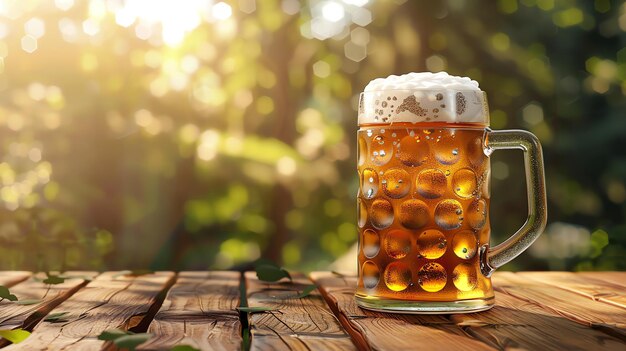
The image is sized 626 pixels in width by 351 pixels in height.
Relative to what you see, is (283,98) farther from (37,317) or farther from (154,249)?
(37,317)

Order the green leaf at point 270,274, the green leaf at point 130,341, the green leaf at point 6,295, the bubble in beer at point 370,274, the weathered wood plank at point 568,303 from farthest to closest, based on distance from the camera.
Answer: the green leaf at point 270,274 < the green leaf at point 6,295 < the bubble in beer at point 370,274 < the weathered wood plank at point 568,303 < the green leaf at point 130,341

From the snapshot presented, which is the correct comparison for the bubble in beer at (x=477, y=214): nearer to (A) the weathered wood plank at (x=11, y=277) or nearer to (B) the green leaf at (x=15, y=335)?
(B) the green leaf at (x=15, y=335)

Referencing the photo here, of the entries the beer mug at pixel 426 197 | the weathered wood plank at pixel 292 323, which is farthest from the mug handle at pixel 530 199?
the weathered wood plank at pixel 292 323

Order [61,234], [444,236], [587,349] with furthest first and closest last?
[61,234] → [444,236] → [587,349]

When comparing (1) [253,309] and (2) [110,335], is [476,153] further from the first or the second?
(2) [110,335]

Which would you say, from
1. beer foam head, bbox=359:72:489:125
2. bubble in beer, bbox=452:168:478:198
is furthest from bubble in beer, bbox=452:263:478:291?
beer foam head, bbox=359:72:489:125

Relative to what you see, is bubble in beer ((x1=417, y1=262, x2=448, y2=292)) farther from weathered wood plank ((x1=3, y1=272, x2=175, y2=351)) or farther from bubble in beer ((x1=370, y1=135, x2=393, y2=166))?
weathered wood plank ((x1=3, y1=272, x2=175, y2=351))

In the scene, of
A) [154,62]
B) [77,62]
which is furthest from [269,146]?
[77,62]
